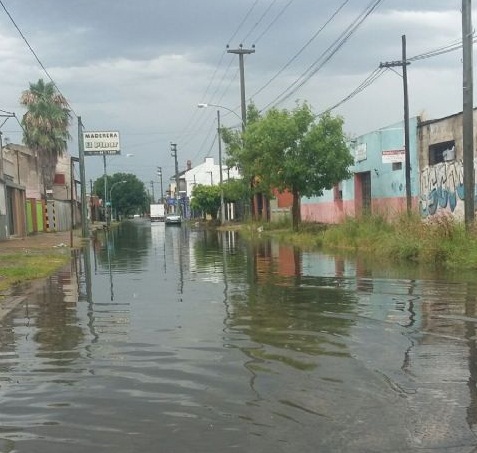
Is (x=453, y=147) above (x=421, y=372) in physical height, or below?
above

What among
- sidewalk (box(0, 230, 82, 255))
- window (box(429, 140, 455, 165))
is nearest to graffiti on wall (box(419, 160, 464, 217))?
window (box(429, 140, 455, 165))

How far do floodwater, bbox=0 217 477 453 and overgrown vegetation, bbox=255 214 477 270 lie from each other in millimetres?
3495

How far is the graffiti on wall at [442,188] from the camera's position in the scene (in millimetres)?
24375

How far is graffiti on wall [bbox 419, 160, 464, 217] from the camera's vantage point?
80.0 feet

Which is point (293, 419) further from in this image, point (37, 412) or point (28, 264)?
point (28, 264)

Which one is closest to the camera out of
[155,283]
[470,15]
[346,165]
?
[155,283]

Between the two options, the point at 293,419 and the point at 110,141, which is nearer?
the point at 293,419

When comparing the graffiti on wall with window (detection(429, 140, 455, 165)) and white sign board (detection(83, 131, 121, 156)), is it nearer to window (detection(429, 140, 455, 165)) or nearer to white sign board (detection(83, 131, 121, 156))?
window (detection(429, 140, 455, 165))

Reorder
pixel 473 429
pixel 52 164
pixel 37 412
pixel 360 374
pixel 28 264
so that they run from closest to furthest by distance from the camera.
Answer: pixel 473 429, pixel 37 412, pixel 360 374, pixel 28 264, pixel 52 164

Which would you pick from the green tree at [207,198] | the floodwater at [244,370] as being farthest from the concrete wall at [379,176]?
the green tree at [207,198]

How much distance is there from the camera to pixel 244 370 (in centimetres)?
682

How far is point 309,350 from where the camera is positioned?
25.3ft

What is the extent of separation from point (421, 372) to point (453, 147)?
21657 millimetres

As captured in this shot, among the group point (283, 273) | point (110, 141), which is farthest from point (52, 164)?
point (283, 273)
